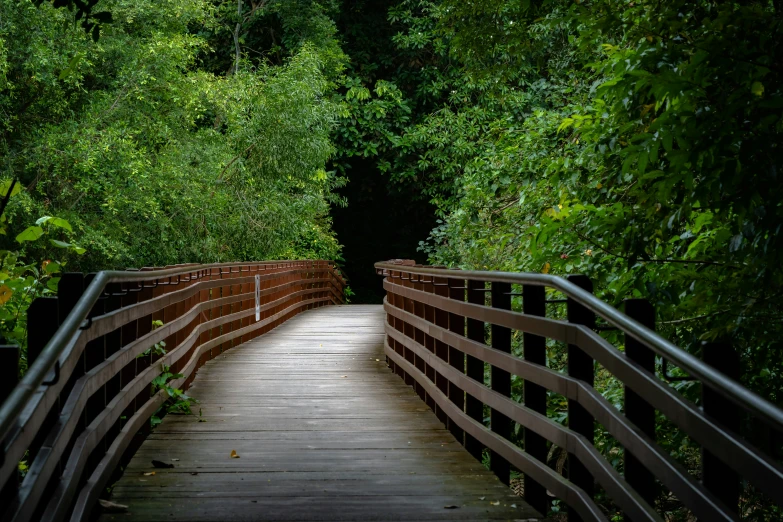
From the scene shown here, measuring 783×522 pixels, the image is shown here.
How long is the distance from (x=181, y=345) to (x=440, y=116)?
20.4 meters

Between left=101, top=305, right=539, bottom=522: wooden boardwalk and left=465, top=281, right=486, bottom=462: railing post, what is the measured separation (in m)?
0.12

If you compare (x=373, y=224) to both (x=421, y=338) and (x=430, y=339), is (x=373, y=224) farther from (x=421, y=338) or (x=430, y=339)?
(x=430, y=339)

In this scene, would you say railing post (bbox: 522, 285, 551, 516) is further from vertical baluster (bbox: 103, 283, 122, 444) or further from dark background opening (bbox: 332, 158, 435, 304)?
dark background opening (bbox: 332, 158, 435, 304)

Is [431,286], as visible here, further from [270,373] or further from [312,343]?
[312,343]

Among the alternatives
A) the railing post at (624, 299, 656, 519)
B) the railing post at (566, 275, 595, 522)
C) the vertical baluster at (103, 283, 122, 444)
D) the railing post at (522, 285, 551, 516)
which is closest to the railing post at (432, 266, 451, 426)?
the railing post at (522, 285, 551, 516)

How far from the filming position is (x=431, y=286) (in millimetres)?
8039

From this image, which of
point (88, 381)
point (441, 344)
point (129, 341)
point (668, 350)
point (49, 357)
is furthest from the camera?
point (441, 344)

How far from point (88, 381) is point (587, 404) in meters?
2.21

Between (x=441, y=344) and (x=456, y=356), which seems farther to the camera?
(x=441, y=344)

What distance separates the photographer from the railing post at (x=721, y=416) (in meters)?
2.88

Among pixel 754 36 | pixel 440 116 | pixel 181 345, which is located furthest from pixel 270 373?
pixel 440 116

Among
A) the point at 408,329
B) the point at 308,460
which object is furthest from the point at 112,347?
the point at 408,329

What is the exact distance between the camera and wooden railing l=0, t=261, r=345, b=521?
10.4 ft

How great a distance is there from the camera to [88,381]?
448 cm
